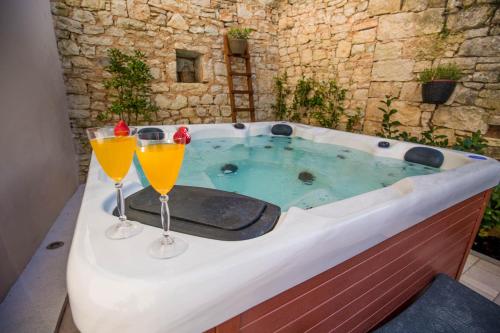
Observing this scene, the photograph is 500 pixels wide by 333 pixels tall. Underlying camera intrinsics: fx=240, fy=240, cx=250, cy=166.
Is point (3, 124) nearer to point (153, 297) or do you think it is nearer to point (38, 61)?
point (38, 61)

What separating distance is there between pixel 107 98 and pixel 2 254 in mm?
2029

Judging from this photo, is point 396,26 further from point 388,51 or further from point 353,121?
point 353,121

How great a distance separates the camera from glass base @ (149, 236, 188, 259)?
46cm

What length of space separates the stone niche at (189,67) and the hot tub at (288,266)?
264 centimetres

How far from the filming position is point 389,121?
2.57m

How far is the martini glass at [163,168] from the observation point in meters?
0.46

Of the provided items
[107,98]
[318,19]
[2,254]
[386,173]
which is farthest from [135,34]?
[386,173]

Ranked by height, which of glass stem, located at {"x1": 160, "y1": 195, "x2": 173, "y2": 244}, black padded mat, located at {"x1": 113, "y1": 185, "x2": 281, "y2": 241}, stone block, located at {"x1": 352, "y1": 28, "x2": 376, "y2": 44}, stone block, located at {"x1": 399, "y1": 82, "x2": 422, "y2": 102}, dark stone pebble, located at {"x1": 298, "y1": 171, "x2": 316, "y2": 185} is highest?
stone block, located at {"x1": 352, "y1": 28, "x2": 376, "y2": 44}

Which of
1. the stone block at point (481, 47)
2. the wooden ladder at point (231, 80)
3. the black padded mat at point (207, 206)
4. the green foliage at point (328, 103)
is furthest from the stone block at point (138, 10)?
the stone block at point (481, 47)

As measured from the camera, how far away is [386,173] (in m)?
1.74

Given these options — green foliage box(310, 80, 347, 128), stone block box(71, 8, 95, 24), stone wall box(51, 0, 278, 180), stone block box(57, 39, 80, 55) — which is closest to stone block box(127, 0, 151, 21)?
stone wall box(51, 0, 278, 180)

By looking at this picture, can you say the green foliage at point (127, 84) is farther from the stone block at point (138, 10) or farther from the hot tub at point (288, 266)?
the hot tub at point (288, 266)

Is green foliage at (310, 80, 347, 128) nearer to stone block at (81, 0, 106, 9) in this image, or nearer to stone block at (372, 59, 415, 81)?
stone block at (372, 59, 415, 81)

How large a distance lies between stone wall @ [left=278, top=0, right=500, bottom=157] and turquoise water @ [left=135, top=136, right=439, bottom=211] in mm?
820
